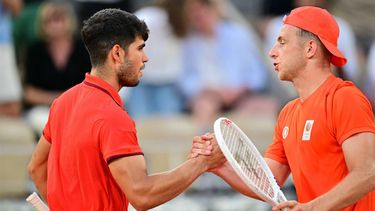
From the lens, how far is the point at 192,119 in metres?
11.1

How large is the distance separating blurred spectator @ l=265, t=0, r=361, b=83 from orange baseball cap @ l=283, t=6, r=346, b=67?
5.29 metres

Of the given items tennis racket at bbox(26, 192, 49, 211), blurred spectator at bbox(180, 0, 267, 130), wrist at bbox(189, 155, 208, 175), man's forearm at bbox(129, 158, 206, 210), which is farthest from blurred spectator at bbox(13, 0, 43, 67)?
man's forearm at bbox(129, 158, 206, 210)

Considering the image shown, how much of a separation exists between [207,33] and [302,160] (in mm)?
5486

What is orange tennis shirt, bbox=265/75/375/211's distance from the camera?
222 inches

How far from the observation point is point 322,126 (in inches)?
227

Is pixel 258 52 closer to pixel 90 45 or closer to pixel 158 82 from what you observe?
pixel 158 82

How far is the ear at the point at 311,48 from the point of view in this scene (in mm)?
5969

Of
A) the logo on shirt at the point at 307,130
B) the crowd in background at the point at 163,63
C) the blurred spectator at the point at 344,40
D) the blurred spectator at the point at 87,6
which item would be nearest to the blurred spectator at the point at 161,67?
the crowd in background at the point at 163,63

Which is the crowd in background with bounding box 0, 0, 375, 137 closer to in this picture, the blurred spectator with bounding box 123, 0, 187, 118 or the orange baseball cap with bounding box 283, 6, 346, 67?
the blurred spectator with bounding box 123, 0, 187, 118

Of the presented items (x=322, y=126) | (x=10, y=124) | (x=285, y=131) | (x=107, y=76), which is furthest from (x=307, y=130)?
(x=10, y=124)

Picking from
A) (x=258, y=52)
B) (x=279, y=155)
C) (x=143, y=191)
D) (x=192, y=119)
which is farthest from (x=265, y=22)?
(x=143, y=191)

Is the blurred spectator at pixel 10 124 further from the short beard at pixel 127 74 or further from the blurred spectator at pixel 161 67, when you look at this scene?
the short beard at pixel 127 74

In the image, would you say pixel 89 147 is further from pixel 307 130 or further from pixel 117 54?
pixel 307 130

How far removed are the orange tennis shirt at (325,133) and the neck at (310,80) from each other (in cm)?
3
